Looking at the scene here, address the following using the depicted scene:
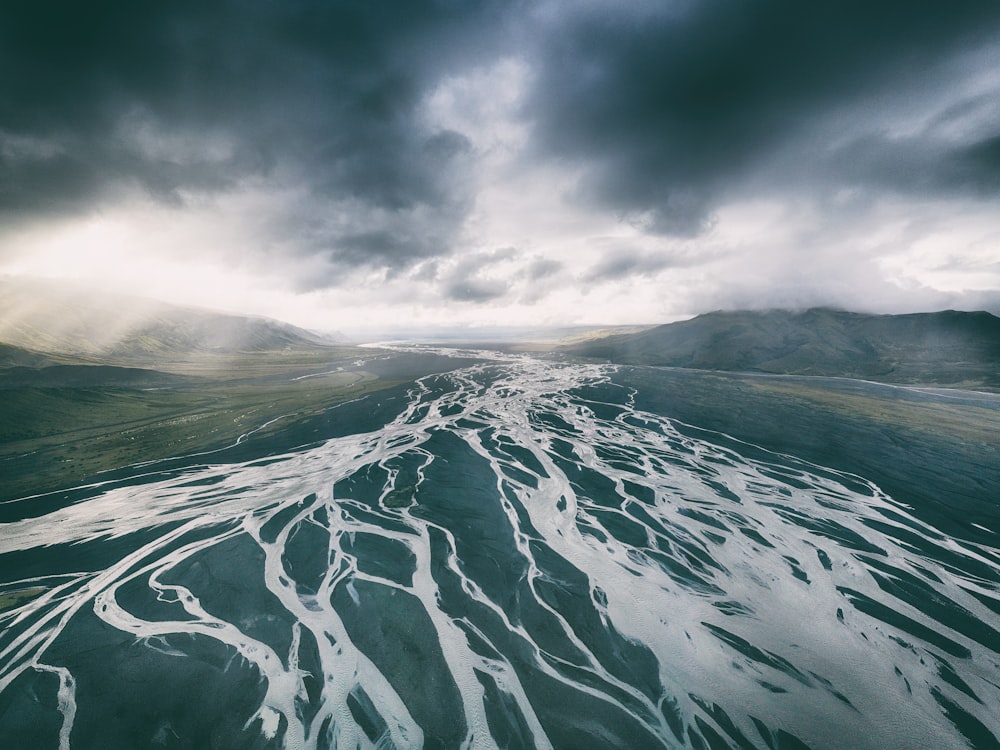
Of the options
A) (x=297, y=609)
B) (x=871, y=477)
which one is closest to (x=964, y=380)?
(x=871, y=477)

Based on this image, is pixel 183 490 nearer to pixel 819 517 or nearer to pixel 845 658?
pixel 845 658

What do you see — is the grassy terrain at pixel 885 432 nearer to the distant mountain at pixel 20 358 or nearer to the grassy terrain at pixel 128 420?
the grassy terrain at pixel 128 420

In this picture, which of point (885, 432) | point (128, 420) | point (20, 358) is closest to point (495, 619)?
point (885, 432)

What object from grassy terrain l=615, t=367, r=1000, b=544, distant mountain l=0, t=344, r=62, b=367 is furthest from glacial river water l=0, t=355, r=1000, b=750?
distant mountain l=0, t=344, r=62, b=367

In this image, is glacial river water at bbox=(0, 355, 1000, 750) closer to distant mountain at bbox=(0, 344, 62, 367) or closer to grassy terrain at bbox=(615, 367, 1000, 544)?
grassy terrain at bbox=(615, 367, 1000, 544)

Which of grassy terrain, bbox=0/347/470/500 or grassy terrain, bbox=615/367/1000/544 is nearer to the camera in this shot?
grassy terrain, bbox=615/367/1000/544

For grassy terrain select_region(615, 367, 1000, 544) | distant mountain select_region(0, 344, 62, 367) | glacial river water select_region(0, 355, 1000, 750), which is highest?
distant mountain select_region(0, 344, 62, 367)
